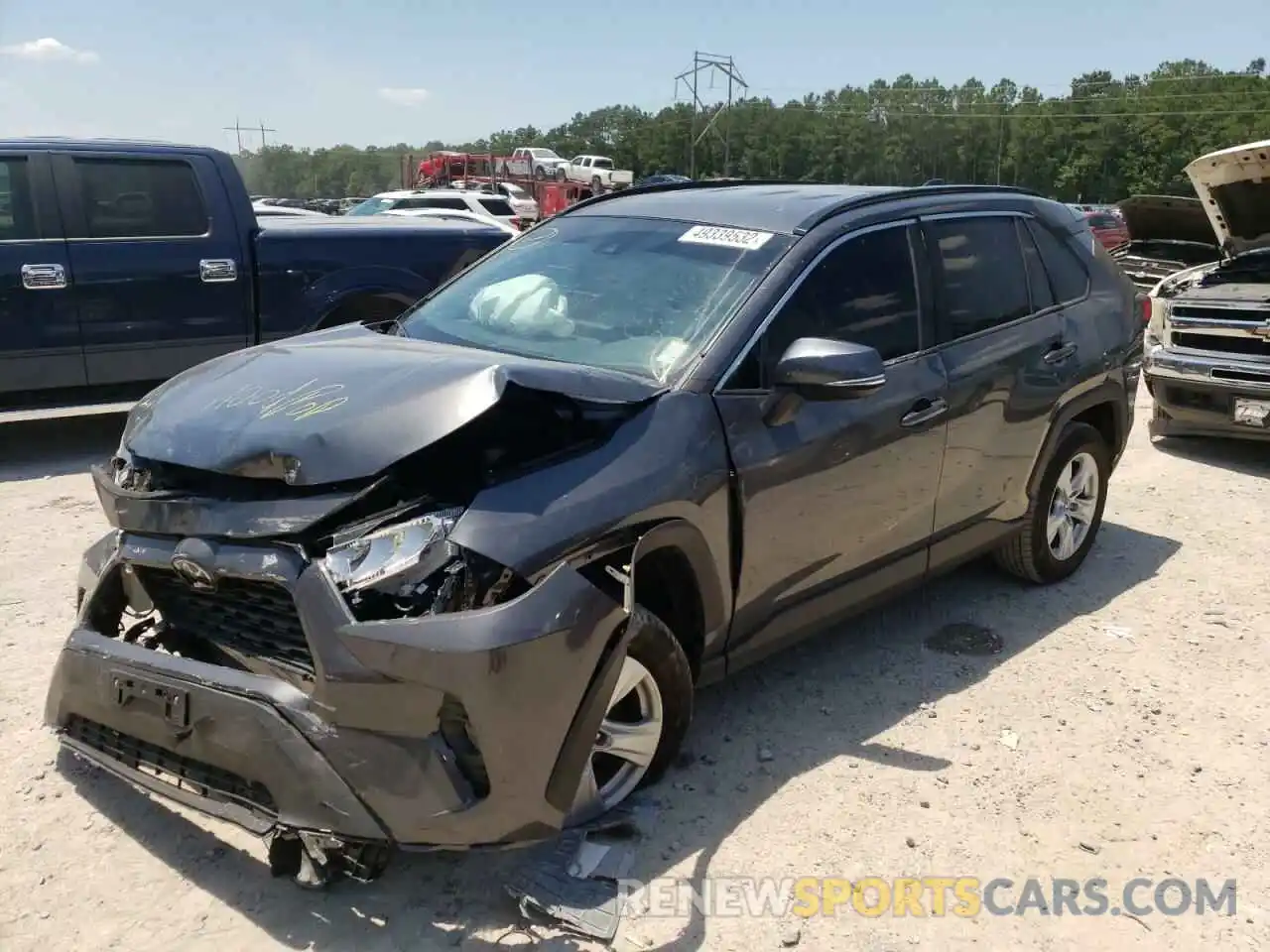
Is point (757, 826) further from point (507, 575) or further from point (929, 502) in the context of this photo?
point (929, 502)

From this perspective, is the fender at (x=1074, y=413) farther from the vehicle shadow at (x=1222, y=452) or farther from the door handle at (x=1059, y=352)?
the vehicle shadow at (x=1222, y=452)

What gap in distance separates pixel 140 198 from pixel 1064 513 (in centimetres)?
603

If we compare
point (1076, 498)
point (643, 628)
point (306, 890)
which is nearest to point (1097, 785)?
point (643, 628)

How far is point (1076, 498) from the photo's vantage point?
506 centimetres

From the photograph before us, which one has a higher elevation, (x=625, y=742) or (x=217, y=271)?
(x=217, y=271)

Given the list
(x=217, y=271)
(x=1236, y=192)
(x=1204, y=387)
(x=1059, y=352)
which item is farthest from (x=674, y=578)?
(x=1236, y=192)

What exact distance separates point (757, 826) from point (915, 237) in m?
2.27

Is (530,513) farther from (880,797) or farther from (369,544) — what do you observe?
(880,797)

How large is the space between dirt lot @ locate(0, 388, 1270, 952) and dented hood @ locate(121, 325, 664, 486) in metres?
1.09

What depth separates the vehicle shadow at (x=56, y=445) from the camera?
22.1ft

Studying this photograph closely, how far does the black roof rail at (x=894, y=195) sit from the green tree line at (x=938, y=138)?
236 feet

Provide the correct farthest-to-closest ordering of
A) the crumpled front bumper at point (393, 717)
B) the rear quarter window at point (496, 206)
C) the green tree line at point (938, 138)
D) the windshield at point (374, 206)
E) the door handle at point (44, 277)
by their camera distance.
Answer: the green tree line at point (938, 138), the rear quarter window at point (496, 206), the windshield at point (374, 206), the door handle at point (44, 277), the crumpled front bumper at point (393, 717)

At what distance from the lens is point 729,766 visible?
11.2 feet

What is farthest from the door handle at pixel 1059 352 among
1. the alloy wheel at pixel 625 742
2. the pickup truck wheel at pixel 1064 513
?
the alloy wheel at pixel 625 742
